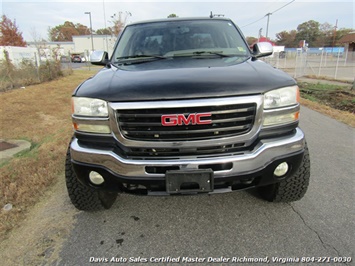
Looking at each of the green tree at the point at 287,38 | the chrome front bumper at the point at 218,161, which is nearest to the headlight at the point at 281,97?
the chrome front bumper at the point at 218,161

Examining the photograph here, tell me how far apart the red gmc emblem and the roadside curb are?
3608 millimetres

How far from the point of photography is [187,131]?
79.0 inches

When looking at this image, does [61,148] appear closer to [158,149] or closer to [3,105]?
[158,149]

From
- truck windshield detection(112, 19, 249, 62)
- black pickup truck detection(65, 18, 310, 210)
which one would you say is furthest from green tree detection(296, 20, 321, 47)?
black pickup truck detection(65, 18, 310, 210)

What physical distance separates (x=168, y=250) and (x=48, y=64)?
1472 cm

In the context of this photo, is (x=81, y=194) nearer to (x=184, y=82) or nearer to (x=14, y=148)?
(x=184, y=82)

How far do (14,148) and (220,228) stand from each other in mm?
4213

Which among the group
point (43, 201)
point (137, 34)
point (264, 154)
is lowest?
point (43, 201)

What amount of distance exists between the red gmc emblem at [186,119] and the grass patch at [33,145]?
72.4 inches

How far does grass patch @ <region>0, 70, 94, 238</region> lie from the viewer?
298cm

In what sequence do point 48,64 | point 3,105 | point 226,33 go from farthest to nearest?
point 48,64, point 3,105, point 226,33

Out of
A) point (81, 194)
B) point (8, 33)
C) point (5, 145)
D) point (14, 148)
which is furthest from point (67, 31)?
point (81, 194)

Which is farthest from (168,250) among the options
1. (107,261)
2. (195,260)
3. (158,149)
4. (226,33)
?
(226,33)

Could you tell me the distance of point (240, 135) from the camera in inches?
80.7
